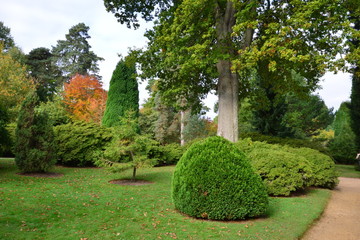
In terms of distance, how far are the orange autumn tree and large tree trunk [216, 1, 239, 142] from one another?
49.9ft

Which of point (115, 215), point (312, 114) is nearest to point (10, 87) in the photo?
point (115, 215)

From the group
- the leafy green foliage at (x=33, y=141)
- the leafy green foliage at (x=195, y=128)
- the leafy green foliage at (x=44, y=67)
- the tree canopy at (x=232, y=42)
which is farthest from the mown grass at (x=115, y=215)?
the leafy green foliage at (x=44, y=67)

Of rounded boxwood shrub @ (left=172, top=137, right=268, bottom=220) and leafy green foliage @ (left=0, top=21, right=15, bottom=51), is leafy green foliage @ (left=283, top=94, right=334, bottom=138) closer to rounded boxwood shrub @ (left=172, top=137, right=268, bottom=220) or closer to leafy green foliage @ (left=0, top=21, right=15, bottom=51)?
rounded boxwood shrub @ (left=172, top=137, right=268, bottom=220)

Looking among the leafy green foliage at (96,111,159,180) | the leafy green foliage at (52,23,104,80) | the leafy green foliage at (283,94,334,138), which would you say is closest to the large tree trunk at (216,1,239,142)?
the leafy green foliage at (96,111,159,180)

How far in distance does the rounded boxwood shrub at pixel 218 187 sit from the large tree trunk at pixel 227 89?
582 centimetres

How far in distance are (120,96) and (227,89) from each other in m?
9.07

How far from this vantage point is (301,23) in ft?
32.0

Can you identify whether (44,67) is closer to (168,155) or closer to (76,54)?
(76,54)

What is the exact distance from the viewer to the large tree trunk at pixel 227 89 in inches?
464

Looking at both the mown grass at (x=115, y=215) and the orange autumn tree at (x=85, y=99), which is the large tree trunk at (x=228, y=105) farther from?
the orange autumn tree at (x=85, y=99)

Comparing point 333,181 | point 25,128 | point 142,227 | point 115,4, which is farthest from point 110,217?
point 115,4

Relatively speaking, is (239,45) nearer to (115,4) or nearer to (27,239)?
(115,4)

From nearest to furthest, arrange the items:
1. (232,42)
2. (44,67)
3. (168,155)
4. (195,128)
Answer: (232,42)
(168,155)
(195,128)
(44,67)

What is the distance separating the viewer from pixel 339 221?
6285 millimetres
